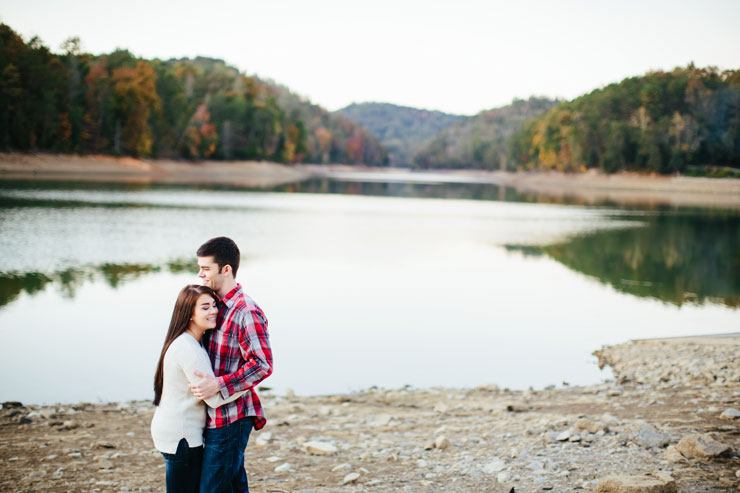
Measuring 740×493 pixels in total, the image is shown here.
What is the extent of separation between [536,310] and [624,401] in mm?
6911

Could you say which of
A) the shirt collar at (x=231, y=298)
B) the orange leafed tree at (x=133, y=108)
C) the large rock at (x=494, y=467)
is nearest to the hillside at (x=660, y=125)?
the orange leafed tree at (x=133, y=108)

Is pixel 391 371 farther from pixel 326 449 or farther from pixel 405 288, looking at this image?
pixel 405 288

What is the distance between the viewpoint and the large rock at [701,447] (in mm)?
5066

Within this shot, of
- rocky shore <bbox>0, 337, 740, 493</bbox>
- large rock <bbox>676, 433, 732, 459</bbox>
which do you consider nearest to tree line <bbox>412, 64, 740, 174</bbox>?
rocky shore <bbox>0, 337, 740, 493</bbox>

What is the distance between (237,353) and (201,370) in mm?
235

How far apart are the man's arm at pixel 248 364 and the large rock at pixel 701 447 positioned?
12.4 ft

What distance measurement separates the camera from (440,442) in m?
5.93

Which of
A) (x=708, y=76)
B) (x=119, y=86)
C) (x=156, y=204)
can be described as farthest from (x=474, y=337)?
(x=708, y=76)

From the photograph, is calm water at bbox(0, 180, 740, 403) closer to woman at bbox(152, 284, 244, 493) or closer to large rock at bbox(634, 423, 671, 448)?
large rock at bbox(634, 423, 671, 448)

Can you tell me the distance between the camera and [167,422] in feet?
10.9

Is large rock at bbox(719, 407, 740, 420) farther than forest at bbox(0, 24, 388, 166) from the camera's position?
No

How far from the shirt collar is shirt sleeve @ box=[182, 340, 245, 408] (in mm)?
292

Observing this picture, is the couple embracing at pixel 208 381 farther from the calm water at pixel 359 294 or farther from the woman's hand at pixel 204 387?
the calm water at pixel 359 294

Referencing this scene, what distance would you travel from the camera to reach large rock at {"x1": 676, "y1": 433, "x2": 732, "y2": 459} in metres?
5.07
